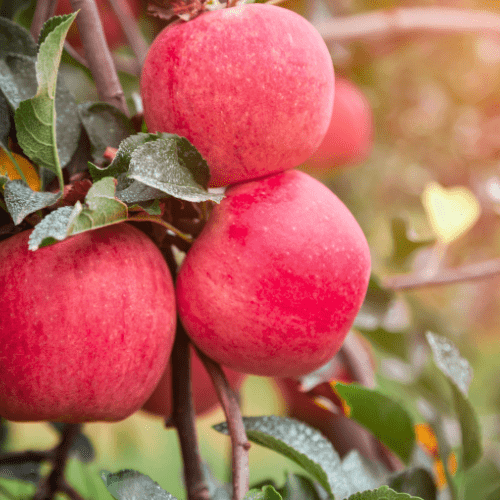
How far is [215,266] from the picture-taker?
1.20ft

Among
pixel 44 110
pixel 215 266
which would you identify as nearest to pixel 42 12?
pixel 44 110

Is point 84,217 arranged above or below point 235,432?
above

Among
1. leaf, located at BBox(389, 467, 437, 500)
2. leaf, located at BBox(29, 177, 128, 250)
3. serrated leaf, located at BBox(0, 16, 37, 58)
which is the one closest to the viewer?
leaf, located at BBox(29, 177, 128, 250)

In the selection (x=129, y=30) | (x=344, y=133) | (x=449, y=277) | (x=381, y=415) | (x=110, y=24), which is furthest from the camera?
(x=344, y=133)

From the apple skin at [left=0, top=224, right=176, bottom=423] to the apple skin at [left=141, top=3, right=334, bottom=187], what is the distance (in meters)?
0.10

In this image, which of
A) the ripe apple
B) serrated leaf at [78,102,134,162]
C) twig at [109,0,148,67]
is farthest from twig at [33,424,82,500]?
the ripe apple

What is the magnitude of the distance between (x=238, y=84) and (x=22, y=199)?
16cm

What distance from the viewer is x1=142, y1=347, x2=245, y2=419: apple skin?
2.11 ft

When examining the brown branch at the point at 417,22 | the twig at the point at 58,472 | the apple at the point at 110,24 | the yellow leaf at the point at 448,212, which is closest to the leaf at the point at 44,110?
the twig at the point at 58,472

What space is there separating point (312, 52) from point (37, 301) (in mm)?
263

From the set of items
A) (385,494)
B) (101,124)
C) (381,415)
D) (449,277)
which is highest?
(101,124)

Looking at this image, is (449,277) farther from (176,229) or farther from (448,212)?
(176,229)

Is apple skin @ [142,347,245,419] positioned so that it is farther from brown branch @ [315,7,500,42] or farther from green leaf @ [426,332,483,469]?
brown branch @ [315,7,500,42]

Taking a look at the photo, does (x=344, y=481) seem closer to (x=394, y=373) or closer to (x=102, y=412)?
(x=102, y=412)
